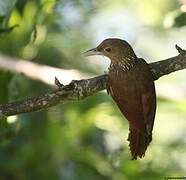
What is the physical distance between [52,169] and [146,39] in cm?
187

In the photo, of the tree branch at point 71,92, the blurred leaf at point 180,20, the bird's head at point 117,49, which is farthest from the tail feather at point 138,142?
the blurred leaf at point 180,20

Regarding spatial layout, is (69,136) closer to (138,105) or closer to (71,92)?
(71,92)

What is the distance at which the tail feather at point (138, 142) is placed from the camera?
3539mm

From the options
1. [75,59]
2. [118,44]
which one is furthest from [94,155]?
[118,44]

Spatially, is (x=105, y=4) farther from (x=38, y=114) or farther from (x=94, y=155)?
(x=94, y=155)

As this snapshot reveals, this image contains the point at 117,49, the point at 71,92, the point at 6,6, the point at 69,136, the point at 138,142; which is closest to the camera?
the point at 138,142

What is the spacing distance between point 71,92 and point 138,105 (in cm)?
37

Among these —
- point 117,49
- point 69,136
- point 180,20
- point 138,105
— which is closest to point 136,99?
point 138,105

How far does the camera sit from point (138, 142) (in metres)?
3.58

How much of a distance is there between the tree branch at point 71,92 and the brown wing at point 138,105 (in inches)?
6.7

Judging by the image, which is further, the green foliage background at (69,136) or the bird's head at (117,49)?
the green foliage background at (69,136)

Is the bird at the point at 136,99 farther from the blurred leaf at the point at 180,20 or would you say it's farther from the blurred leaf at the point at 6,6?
the blurred leaf at the point at 6,6

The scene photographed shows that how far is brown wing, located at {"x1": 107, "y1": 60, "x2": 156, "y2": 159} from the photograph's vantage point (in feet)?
11.7

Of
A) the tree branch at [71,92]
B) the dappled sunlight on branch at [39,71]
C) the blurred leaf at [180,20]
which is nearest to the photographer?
the tree branch at [71,92]
